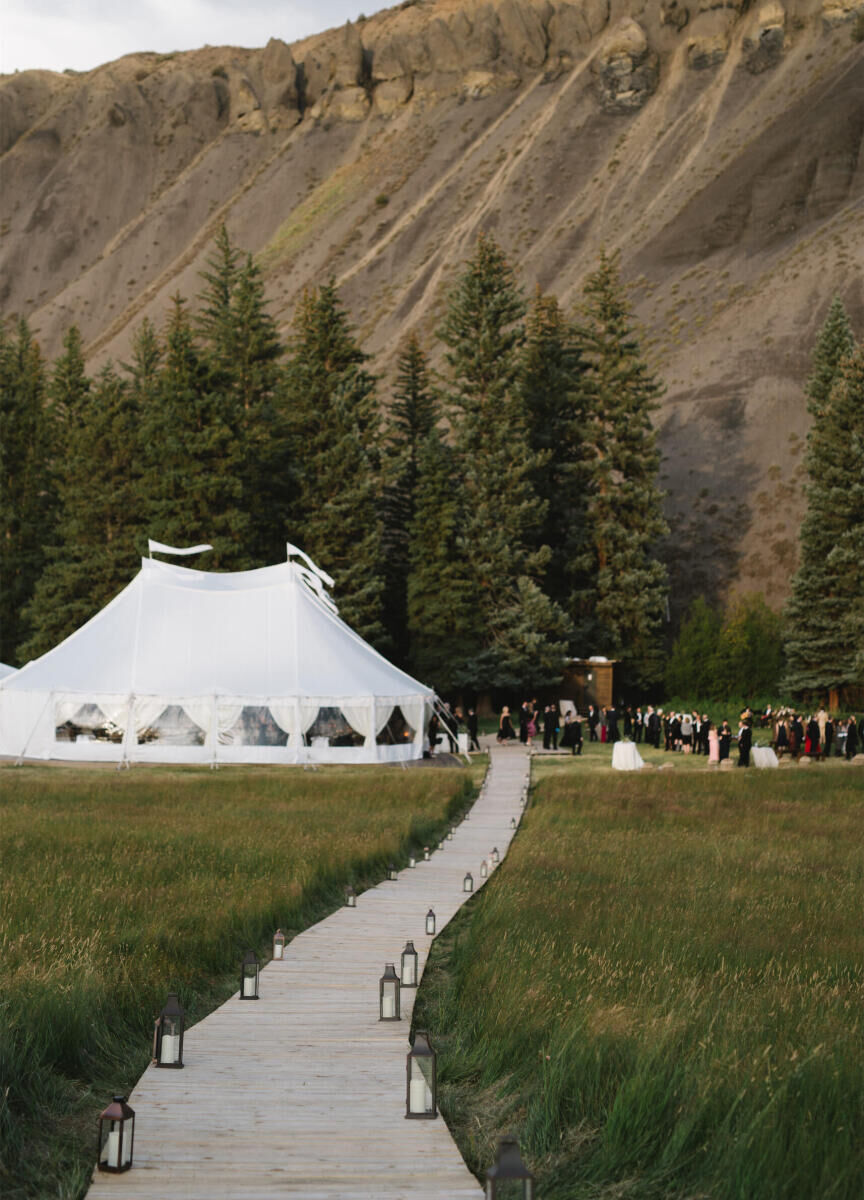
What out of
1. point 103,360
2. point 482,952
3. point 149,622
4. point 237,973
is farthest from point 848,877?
point 103,360

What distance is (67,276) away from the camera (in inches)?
5290

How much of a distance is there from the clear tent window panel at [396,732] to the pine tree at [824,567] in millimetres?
25585

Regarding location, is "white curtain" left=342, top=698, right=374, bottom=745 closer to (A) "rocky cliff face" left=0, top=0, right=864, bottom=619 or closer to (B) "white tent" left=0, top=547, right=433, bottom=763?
(B) "white tent" left=0, top=547, right=433, bottom=763

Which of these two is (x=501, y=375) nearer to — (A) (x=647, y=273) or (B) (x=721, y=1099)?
(A) (x=647, y=273)

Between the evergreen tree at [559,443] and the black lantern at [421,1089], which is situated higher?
the evergreen tree at [559,443]

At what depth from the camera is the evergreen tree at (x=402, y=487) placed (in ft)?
184

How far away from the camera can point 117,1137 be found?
16.8ft

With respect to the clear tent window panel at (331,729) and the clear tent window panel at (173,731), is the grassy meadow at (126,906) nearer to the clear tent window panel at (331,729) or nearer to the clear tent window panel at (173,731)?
the clear tent window panel at (173,731)

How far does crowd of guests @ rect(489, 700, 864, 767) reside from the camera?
3259cm

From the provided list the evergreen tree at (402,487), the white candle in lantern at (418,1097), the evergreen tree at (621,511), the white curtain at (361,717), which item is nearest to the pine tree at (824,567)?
the evergreen tree at (621,511)

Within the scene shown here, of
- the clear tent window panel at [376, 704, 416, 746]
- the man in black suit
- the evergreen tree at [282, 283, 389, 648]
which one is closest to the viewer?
the man in black suit

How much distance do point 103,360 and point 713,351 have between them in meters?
59.8

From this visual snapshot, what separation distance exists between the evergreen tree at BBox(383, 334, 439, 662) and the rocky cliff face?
61.0ft

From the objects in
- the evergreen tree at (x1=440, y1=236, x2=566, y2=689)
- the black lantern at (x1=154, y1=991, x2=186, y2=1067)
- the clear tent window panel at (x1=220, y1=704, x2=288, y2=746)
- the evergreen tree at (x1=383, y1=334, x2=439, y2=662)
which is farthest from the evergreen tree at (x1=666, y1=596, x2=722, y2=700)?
the black lantern at (x1=154, y1=991, x2=186, y2=1067)
